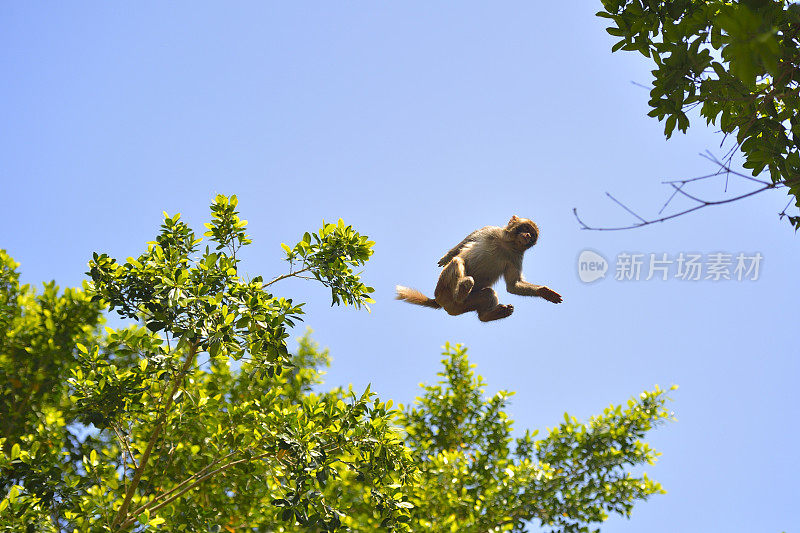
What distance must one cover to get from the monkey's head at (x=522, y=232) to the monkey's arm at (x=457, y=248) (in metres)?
0.42

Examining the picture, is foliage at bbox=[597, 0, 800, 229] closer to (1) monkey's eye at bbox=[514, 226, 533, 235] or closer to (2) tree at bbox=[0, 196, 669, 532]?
(1) monkey's eye at bbox=[514, 226, 533, 235]

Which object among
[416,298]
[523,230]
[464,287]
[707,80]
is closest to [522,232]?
[523,230]

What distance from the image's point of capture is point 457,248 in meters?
6.28

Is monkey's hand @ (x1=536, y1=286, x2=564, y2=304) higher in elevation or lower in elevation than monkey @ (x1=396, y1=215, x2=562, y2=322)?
lower

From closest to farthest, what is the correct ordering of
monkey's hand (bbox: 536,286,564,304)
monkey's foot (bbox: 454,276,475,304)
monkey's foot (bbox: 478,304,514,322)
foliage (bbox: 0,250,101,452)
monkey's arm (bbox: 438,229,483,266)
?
monkey's hand (bbox: 536,286,564,304) < monkey's foot (bbox: 454,276,475,304) < monkey's foot (bbox: 478,304,514,322) < monkey's arm (bbox: 438,229,483,266) < foliage (bbox: 0,250,101,452)

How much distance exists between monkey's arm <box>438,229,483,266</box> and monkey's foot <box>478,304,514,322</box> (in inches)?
28.7

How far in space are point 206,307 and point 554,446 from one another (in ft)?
21.2

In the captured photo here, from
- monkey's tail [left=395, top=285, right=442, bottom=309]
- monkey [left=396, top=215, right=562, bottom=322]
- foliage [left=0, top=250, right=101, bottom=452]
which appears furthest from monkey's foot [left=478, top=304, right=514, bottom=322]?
foliage [left=0, top=250, right=101, bottom=452]

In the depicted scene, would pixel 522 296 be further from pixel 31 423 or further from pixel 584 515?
pixel 31 423

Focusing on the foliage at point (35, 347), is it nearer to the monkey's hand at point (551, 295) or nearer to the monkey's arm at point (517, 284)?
the monkey's arm at point (517, 284)

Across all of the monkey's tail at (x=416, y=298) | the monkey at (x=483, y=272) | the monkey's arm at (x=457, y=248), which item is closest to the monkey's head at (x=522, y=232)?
the monkey at (x=483, y=272)

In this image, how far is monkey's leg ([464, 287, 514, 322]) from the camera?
5.48 meters

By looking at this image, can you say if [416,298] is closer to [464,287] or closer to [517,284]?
[464,287]

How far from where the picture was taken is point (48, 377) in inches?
336
